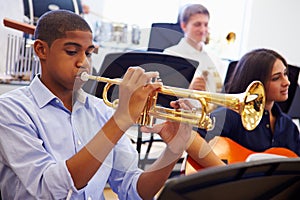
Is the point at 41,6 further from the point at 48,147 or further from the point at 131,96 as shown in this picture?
the point at 131,96

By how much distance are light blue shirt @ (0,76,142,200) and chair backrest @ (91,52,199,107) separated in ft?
0.34

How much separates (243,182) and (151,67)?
655 mm

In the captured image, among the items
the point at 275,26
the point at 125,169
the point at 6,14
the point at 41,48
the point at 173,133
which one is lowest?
the point at 125,169

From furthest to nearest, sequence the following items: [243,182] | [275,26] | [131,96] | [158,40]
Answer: [275,26]
[158,40]
[131,96]
[243,182]

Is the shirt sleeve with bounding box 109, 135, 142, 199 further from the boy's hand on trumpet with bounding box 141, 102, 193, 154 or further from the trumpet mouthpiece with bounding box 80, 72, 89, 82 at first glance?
the trumpet mouthpiece with bounding box 80, 72, 89, 82

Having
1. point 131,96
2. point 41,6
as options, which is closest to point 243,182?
point 131,96

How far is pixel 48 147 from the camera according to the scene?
118cm

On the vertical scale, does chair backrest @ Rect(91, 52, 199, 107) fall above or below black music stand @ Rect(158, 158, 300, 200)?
above

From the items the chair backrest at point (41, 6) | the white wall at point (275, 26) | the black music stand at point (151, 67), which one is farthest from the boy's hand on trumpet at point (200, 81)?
the white wall at point (275, 26)

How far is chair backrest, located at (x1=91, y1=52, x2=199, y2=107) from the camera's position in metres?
1.34

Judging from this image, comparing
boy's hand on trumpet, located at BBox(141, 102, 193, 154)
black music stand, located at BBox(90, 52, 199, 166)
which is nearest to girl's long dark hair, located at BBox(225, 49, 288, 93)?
black music stand, located at BBox(90, 52, 199, 166)

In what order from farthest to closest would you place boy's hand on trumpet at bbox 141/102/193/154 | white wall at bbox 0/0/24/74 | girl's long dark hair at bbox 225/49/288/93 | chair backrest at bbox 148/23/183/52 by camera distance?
white wall at bbox 0/0/24/74
girl's long dark hair at bbox 225/49/288/93
chair backrest at bbox 148/23/183/52
boy's hand on trumpet at bbox 141/102/193/154

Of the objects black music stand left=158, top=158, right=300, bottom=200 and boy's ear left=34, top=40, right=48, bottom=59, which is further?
boy's ear left=34, top=40, right=48, bottom=59

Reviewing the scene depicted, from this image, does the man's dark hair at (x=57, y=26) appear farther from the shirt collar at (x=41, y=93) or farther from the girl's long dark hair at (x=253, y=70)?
the girl's long dark hair at (x=253, y=70)
